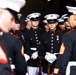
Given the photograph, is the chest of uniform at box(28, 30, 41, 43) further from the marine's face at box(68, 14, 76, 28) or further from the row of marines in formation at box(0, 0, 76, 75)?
the marine's face at box(68, 14, 76, 28)

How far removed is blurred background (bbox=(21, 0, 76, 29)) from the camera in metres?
13.1

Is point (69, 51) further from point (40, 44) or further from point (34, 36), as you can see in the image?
point (34, 36)

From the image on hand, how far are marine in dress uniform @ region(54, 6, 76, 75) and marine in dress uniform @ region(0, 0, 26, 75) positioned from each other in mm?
466

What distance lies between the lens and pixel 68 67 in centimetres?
392

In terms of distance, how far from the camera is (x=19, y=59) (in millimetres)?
3701

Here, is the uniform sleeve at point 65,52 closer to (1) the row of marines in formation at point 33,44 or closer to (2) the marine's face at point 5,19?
(1) the row of marines in formation at point 33,44

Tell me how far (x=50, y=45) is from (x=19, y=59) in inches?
92.6

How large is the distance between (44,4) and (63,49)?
32.5 ft

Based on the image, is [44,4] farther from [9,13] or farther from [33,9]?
[9,13]

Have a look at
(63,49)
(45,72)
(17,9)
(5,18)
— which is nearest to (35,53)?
(45,72)

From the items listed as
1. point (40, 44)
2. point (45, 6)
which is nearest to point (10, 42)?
point (40, 44)

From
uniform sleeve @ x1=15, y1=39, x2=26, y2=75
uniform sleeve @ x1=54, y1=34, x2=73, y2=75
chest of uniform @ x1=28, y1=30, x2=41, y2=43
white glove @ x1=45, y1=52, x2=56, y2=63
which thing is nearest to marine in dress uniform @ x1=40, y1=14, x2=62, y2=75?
white glove @ x1=45, y1=52, x2=56, y2=63

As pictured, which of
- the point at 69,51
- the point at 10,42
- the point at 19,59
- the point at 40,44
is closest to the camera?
the point at 10,42

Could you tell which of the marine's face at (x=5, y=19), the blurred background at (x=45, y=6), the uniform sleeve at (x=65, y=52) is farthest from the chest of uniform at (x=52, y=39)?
the blurred background at (x=45, y=6)
